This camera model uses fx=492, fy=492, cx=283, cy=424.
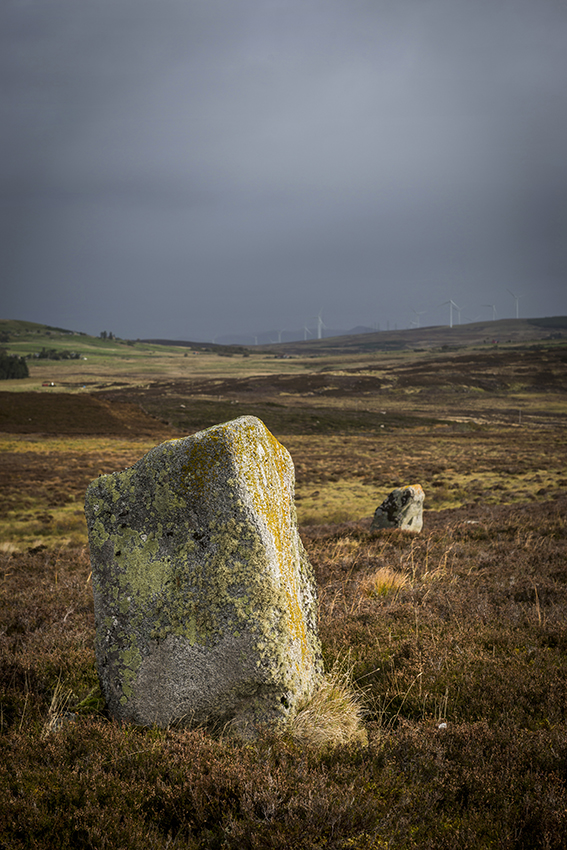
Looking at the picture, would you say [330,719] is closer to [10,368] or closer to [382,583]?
[382,583]

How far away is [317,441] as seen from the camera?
53.8 metres

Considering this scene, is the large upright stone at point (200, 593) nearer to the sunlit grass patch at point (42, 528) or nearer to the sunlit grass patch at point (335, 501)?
the sunlit grass patch at point (42, 528)

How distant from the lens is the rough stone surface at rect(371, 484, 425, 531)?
14.2m

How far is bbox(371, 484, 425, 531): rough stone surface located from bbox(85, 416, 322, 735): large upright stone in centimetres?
1059

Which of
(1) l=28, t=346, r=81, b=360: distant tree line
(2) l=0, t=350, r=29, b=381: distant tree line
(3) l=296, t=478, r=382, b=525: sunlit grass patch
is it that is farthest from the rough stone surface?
(1) l=28, t=346, r=81, b=360: distant tree line

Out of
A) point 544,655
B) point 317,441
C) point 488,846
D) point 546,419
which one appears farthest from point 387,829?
point 546,419

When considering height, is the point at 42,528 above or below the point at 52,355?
below

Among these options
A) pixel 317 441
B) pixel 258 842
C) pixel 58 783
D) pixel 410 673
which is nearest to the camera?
pixel 258 842

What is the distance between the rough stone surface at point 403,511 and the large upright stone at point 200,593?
1059 centimetres

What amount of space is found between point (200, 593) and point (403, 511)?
1131cm

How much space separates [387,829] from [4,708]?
3135 mm

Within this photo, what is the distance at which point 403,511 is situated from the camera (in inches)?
559

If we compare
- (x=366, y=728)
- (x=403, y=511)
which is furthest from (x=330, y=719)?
(x=403, y=511)

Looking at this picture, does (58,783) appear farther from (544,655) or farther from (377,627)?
(544,655)
